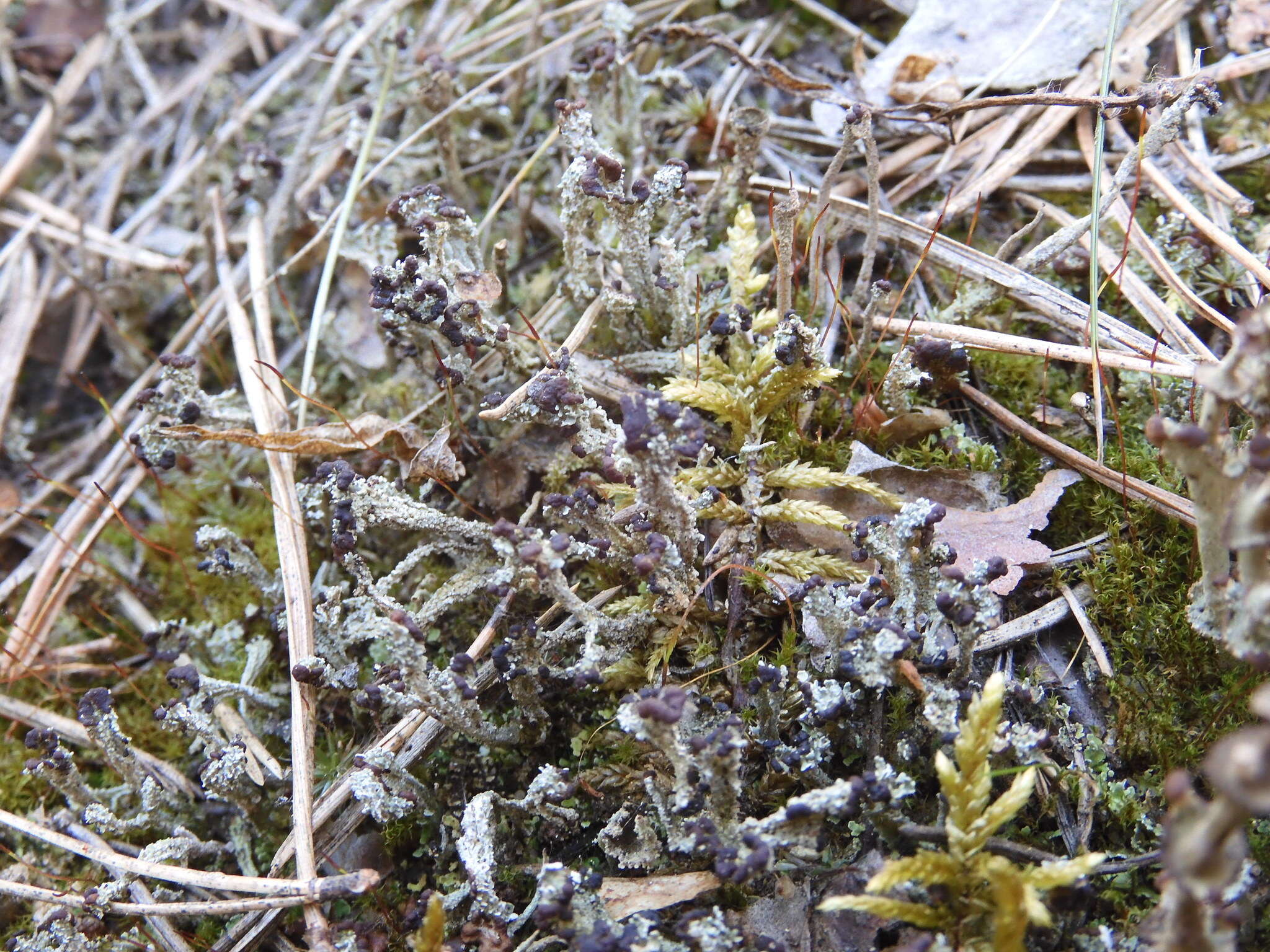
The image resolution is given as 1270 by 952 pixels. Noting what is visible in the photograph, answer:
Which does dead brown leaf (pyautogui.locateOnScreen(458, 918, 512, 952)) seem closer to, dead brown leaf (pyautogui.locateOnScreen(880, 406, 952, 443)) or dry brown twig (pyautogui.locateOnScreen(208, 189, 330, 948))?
dry brown twig (pyautogui.locateOnScreen(208, 189, 330, 948))

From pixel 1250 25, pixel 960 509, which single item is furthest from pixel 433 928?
pixel 1250 25

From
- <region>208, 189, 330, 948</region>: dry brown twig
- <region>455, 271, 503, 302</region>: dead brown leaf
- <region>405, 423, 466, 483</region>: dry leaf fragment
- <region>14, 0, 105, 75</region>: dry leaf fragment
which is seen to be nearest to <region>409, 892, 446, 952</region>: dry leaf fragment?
<region>208, 189, 330, 948</region>: dry brown twig

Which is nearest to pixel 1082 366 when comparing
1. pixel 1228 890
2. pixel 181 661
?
pixel 1228 890

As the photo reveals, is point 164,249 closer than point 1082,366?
No

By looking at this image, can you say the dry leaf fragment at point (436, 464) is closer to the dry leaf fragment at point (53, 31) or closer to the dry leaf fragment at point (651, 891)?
the dry leaf fragment at point (651, 891)

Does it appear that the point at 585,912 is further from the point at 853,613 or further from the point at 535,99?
the point at 535,99

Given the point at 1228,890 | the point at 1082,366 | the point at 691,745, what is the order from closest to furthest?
the point at 1228,890 → the point at 691,745 → the point at 1082,366
